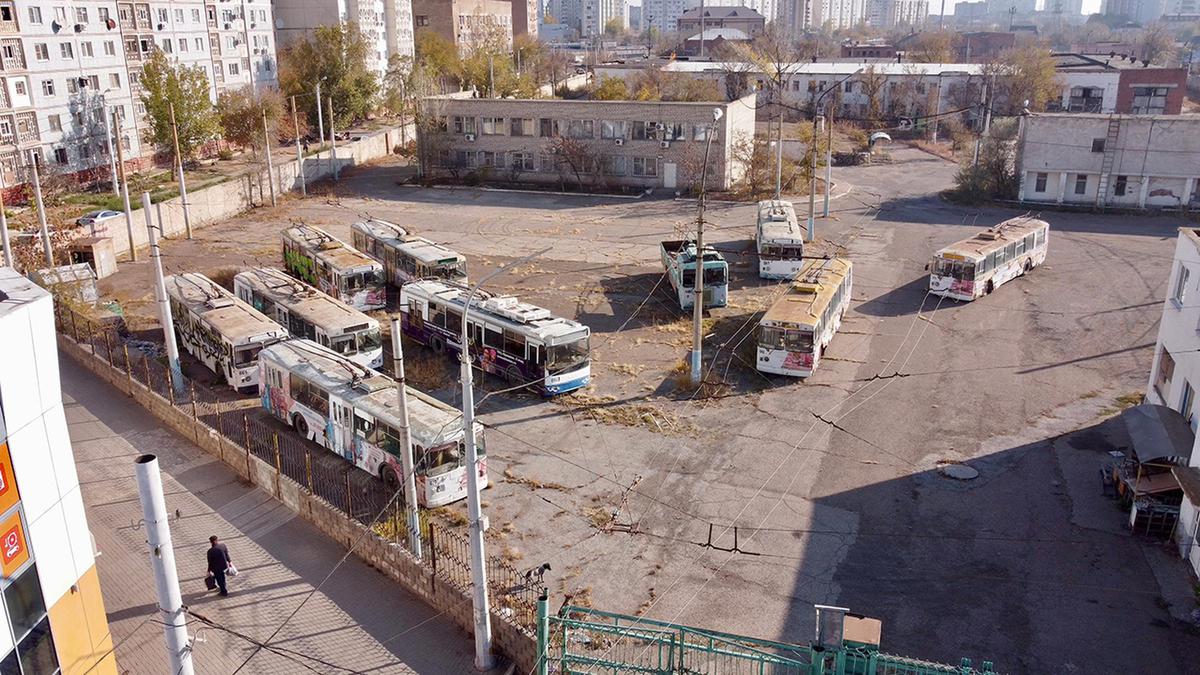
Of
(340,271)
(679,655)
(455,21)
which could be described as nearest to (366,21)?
(455,21)

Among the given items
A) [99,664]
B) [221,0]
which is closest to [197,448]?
[99,664]

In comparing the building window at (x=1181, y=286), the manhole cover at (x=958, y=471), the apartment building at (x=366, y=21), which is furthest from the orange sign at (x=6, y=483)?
the apartment building at (x=366, y=21)

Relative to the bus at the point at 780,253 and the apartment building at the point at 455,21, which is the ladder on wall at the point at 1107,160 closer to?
the bus at the point at 780,253

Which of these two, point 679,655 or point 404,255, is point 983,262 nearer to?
point 404,255

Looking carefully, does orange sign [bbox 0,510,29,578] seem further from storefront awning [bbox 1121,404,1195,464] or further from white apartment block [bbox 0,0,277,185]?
white apartment block [bbox 0,0,277,185]

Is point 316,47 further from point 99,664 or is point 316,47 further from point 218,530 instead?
point 99,664

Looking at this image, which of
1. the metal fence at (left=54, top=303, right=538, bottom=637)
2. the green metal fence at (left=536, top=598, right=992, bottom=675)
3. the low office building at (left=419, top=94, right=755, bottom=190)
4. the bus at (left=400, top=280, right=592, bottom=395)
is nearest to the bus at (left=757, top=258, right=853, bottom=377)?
the bus at (left=400, top=280, right=592, bottom=395)
